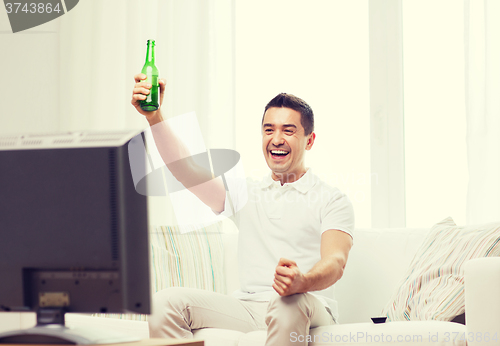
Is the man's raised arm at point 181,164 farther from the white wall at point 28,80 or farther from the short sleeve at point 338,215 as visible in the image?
the white wall at point 28,80

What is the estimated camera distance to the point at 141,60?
3.35 m

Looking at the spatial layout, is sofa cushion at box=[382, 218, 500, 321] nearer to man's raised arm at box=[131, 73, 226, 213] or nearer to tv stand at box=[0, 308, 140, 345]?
man's raised arm at box=[131, 73, 226, 213]

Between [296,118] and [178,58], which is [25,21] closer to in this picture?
[178,58]

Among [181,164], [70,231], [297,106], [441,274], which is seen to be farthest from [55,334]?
[297,106]

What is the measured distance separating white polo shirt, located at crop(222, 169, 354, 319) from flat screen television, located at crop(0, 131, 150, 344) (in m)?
1.05

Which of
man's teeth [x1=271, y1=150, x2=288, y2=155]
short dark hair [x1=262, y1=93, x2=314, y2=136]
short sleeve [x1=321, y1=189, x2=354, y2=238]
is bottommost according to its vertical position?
short sleeve [x1=321, y1=189, x2=354, y2=238]

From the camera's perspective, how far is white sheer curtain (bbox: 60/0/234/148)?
10.5 ft

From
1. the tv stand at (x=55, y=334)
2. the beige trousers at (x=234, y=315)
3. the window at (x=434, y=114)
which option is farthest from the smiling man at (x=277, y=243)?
the window at (x=434, y=114)

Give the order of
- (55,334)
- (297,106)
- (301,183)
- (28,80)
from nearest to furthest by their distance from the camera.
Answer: (55,334) → (301,183) → (297,106) → (28,80)

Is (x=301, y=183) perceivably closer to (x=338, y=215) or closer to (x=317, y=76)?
(x=338, y=215)

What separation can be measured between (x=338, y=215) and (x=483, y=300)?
0.59 metres

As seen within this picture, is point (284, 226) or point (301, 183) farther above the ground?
point (301, 183)

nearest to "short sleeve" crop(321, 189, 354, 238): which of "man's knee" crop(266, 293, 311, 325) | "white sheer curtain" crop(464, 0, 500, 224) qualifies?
"man's knee" crop(266, 293, 311, 325)

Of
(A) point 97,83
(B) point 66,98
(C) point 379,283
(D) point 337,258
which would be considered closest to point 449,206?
(C) point 379,283
